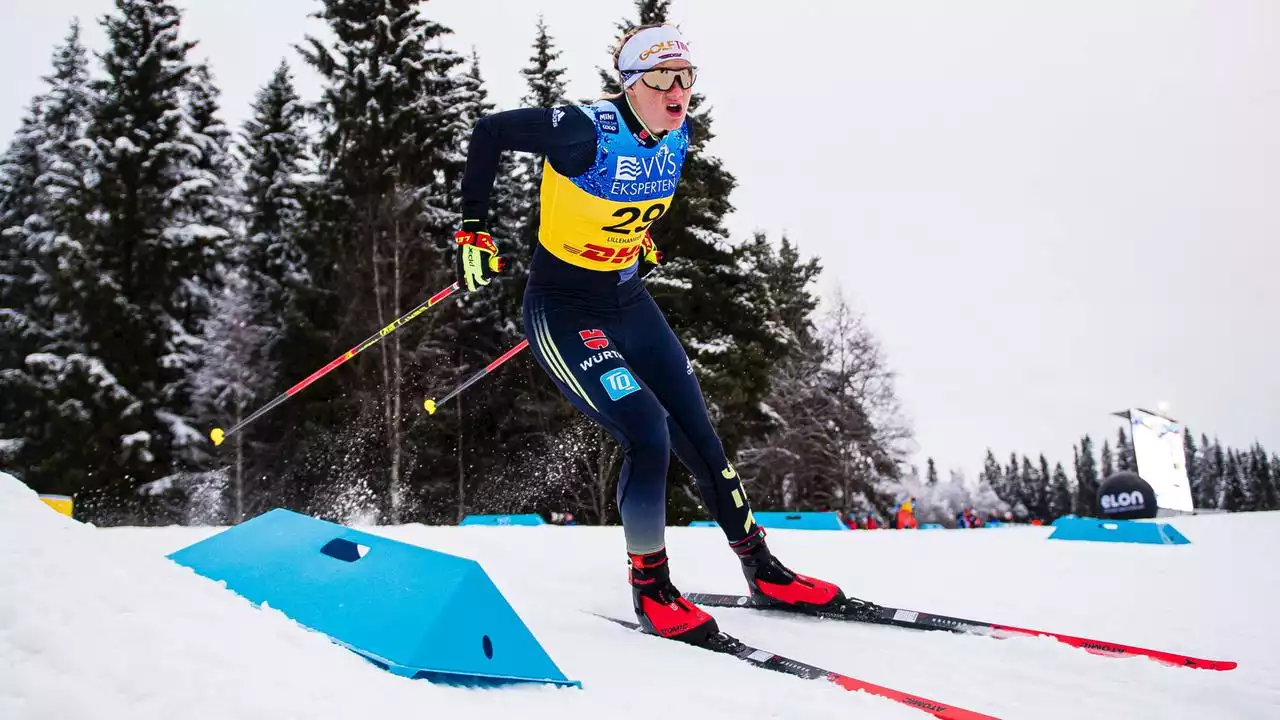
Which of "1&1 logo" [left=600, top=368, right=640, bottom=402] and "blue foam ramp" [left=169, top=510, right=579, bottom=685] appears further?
"1&1 logo" [left=600, top=368, right=640, bottom=402]

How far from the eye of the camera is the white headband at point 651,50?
308 centimetres

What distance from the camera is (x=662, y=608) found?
2633 mm

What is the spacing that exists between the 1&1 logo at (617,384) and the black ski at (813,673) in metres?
0.74

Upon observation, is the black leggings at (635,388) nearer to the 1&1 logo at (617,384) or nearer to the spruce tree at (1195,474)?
the 1&1 logo at (617,384)

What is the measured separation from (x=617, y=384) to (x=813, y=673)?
1.14 metres

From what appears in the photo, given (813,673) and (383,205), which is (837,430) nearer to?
(383,205)

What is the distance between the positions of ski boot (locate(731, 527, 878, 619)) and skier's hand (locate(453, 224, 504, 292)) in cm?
140

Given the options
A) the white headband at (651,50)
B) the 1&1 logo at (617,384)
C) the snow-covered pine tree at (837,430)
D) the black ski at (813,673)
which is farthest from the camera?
the snow-covered pine tree at (837,430)

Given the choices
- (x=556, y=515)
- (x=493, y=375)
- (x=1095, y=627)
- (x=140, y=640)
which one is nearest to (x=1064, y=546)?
(x=1095, y=627)

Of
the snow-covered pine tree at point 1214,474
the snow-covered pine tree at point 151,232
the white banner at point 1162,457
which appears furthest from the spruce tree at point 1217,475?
the snow-covered pine tree at point 151,232

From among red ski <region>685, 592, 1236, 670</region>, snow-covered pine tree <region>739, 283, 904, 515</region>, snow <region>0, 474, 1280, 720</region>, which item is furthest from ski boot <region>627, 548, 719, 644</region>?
snow-covered pine tree <region>739, 283, 904, 515</region>

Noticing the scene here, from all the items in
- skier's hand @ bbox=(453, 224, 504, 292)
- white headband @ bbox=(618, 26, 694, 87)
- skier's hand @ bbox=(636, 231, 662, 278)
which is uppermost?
white headband @ bbox=(618, 26, 694, 87)

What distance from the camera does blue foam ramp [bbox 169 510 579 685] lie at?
1573 mm

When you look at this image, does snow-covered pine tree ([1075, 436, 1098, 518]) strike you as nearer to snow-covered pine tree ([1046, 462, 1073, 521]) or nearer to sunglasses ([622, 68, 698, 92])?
snow-covered pine tree ([1046, 462, 1073, 521])
